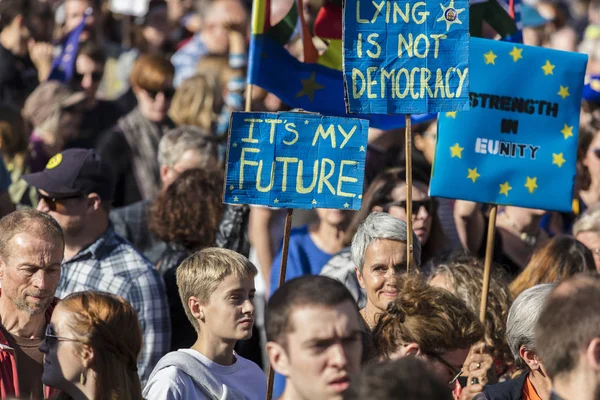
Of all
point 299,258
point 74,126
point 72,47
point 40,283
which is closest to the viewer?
point 40,283

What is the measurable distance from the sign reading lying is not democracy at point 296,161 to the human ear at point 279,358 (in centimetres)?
146

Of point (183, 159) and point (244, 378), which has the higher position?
point (183, 159)

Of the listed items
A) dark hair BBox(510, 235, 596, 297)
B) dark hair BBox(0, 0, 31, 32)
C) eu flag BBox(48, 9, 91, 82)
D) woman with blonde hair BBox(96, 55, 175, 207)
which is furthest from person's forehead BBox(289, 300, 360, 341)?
dark hair BBox(0, 0, 31, 32)

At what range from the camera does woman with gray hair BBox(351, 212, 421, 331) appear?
5.50m

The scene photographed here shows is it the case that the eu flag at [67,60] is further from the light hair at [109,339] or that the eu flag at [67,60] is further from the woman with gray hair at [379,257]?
the light hair at [109,339]

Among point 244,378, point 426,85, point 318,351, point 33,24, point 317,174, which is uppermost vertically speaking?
point 33,24

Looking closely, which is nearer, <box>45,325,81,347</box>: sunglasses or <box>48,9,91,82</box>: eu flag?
<box>45,325,81,347</box>: sunglasses

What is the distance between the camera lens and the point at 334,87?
6.69 m

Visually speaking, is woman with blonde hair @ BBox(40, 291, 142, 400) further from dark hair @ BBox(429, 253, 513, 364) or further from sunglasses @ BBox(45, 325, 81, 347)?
dark hair @ BBox(429, 253, 513, 364)

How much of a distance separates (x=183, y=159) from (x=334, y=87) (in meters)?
1.25

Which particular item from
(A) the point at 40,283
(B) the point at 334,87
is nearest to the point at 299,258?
(B) the point at 334,87

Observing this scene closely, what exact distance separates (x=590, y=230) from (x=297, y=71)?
7.07ft

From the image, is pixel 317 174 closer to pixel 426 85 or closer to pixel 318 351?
pixel 426 85

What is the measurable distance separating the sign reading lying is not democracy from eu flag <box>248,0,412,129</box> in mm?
1057
